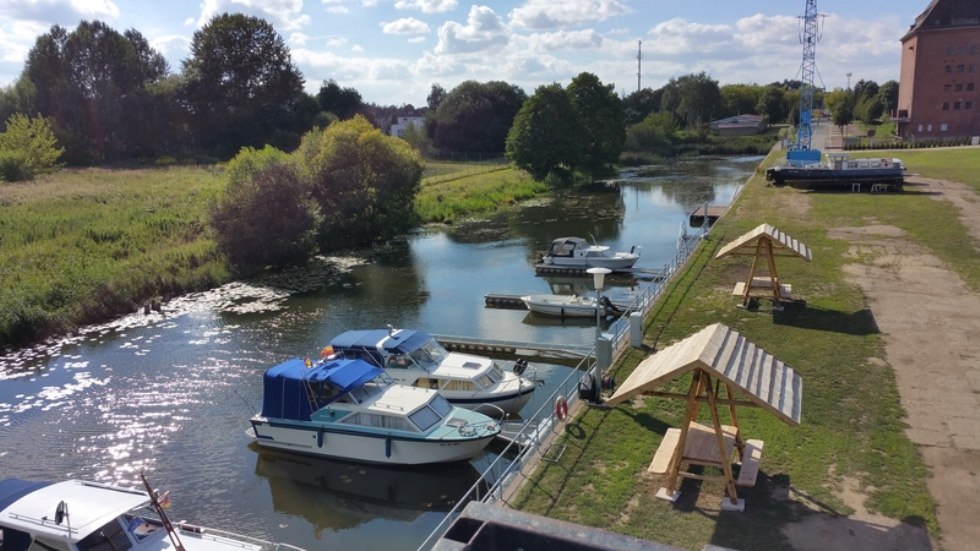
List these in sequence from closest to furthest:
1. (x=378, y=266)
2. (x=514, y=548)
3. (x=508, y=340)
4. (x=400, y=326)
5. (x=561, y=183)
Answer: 1. (x=514, y=548)
2. (x=508, y=340)
3. (x=400, y=326)
4. (x=378, y=266)
5. (x=561, y=183)

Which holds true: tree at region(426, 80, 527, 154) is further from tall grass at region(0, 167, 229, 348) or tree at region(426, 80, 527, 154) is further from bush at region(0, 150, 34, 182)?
bush at region(0, 150, 34, 182)

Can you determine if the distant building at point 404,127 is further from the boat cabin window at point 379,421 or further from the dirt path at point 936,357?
the boat cabin window at point 379,421

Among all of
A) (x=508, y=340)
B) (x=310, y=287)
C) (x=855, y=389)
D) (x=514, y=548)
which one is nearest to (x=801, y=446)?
(x=855, y=389)

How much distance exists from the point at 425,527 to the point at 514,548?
12244 mm

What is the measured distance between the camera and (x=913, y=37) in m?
91.4

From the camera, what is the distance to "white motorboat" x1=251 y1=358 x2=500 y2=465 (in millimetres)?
18750

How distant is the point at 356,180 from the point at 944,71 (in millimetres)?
79963


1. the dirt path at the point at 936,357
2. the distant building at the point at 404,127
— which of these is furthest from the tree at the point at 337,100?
the dirt path at the point at 936,357

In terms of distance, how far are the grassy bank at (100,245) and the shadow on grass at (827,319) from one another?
1163 inches

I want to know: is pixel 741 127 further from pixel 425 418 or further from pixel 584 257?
pixel 425 418

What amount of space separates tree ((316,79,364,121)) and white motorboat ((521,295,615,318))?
87667 millimetres

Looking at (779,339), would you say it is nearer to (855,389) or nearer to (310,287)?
(855,389)

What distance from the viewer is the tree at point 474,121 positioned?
116 meters

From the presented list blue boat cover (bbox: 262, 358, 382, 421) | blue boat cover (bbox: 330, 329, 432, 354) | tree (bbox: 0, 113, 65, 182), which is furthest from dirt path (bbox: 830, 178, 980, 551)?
tree (bbox: 0, 113, 65, 182)
